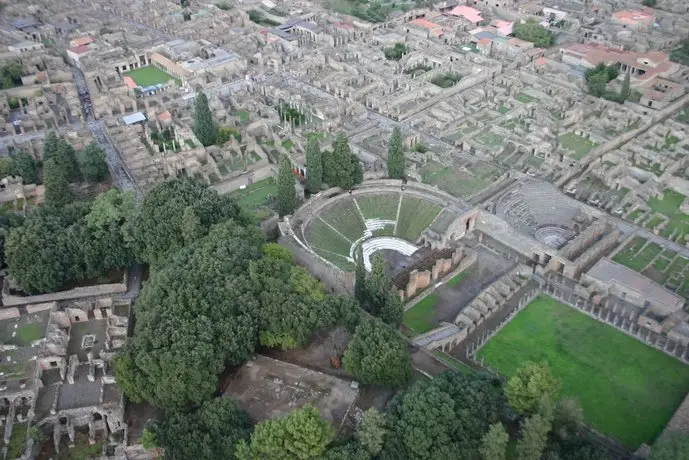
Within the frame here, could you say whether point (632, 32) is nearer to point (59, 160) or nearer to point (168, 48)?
point (168, 48)

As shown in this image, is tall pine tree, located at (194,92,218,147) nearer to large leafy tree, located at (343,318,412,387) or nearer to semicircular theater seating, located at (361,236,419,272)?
semicircular theater seating, located at (361,236,419,272)

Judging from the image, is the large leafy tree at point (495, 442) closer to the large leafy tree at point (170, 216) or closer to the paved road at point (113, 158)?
the large leafy tree at point (170, 216)

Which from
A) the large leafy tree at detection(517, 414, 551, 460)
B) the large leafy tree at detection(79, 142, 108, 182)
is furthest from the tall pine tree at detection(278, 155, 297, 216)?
the large leafy tree at detection(517, 414, 551, 460)

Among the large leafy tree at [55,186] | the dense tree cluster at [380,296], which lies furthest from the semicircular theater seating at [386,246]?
the large leafy tree at [55,186]

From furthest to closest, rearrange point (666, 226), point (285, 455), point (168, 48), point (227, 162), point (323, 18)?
1. point (323, 18)
2. point (168, 48)
3. point (227, 162)
4. point (666, 226)
5. point (285, 455)

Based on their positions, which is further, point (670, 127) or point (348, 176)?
point (670, 127)

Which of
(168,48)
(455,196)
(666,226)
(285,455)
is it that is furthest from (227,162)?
(666,226)

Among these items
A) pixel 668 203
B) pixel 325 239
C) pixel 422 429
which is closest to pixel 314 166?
pixel 325 239
